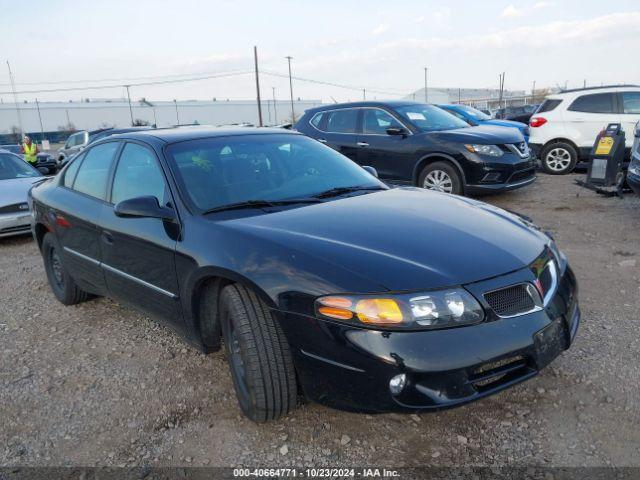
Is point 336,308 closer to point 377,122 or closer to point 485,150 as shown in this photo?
point 485,150

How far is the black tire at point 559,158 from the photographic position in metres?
10.3

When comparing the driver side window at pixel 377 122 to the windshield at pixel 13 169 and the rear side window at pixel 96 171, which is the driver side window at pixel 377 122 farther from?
the windshield at pixel 13 169

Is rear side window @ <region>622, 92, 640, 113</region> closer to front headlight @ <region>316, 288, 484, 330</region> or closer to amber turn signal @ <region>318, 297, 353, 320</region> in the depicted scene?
front headlight @ <region>316, 288, 484, 330</region>

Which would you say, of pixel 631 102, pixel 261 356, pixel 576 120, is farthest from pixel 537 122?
pixel 261 356

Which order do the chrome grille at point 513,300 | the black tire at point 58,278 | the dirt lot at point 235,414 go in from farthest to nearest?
the black tire at point 58,278, the dirt lot at point 235,414, the chrome grille at point 513,300

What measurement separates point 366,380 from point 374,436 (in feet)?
1.79

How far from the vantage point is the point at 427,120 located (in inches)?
320

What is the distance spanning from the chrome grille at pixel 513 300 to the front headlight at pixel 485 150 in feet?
17.5

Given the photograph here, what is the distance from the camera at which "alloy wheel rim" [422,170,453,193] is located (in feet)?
24.9

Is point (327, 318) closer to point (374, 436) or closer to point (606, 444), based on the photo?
point (374, 436)

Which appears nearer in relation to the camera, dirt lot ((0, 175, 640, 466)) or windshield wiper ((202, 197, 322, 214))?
dirt lot ((0, 175, 640, 466))

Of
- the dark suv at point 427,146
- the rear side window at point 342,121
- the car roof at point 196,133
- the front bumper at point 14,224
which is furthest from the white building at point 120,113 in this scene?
the car roof at point 196,133

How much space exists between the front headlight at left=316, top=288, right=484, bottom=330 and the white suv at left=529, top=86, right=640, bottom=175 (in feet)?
30.5

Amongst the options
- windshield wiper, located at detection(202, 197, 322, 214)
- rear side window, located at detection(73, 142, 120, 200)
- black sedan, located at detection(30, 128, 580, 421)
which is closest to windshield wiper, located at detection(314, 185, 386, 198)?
black sedan, located at detection(30, 128, 580, 421)
